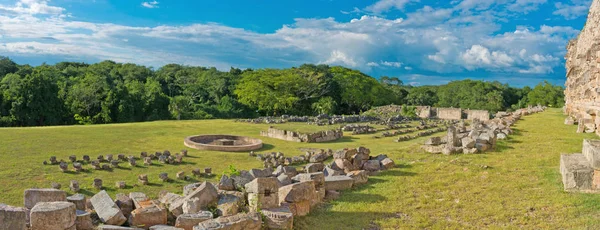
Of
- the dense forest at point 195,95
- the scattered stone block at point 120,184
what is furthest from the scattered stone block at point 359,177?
the dense forest at point 195,95

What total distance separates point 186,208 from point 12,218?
2.36 meters

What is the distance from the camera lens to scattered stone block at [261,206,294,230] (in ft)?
22.1

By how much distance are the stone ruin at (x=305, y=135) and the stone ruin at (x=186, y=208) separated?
16786mm

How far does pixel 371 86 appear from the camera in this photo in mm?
66875

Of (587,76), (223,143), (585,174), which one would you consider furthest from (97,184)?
(587,76)

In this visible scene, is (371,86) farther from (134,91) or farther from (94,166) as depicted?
(94,166)

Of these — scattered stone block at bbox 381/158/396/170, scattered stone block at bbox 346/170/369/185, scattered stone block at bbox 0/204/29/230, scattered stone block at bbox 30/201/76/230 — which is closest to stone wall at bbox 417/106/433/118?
scattered stone block at bbox 381/158/396/170

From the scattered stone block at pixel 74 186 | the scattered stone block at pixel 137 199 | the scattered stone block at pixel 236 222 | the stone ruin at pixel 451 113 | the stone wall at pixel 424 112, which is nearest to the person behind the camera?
the scattered stone block at pixel 236 222

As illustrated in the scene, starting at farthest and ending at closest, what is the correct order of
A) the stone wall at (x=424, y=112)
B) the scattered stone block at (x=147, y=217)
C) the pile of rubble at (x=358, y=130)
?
the stone wall at (x=424, y=112), the pile of rubble at (x=358, y=130), the scattered stone block at (x=147, y=217)

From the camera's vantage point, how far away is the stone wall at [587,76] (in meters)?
16.9

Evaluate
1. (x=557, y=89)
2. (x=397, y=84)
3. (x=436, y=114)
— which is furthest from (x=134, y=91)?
(x=557, y=89)

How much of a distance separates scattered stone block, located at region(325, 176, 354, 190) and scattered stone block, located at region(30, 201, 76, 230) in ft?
16.3

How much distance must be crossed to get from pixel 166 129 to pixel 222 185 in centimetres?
2146

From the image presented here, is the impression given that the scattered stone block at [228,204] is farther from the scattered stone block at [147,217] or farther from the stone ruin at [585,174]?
the stone ruin at [585,174]
